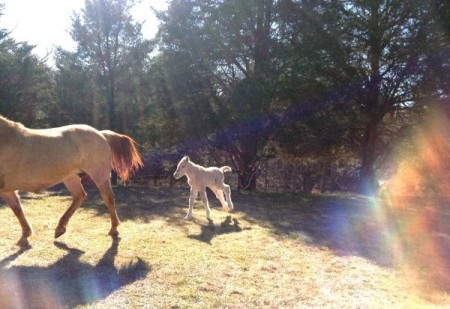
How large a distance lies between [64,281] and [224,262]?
1966mm

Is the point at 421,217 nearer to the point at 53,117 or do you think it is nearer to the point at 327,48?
the point at 327,48

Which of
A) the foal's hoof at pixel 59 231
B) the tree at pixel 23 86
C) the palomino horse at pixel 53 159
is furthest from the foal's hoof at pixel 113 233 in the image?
the tree at pixel 23 86

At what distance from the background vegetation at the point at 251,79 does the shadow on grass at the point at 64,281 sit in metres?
9.74

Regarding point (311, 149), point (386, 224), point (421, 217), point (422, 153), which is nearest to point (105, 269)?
point (386, 224)

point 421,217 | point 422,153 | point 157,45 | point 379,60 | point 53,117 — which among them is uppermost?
point 157,45

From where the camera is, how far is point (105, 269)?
4723 mm

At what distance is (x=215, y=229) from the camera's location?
24.3 feet

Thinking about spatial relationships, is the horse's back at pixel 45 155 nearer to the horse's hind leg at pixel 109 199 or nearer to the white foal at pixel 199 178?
the horse's hind leg at pixel 109 199

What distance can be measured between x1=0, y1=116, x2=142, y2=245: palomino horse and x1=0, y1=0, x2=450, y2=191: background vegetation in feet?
27.0

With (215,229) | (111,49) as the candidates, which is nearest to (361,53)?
(215,229)

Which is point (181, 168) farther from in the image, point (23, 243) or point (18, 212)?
point (23, 243)

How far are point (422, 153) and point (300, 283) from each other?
42.5 ft

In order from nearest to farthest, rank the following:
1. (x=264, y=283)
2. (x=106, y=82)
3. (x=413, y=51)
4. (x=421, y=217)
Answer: (x=264, y=283), (x=421, y=217), (x=413, y=51), (x=106, y=82)

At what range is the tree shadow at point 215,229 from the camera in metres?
6.65
